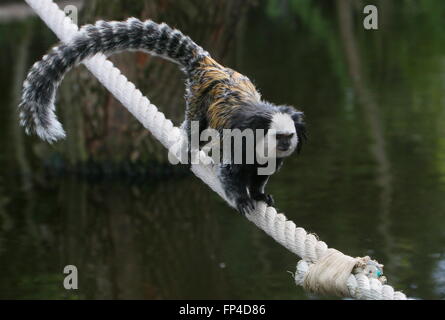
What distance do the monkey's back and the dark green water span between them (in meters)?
1.56

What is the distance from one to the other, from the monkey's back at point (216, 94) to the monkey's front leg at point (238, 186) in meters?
0.15

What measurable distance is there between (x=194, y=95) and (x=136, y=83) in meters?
3.84

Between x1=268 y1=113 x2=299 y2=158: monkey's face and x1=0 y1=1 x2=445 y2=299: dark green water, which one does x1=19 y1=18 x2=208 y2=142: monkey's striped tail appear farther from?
x1=0 y1=1 x2=445 y2=299: dark green water

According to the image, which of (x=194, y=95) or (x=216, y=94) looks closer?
(x=216, y=94)

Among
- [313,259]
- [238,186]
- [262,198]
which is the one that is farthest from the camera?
[262,198]

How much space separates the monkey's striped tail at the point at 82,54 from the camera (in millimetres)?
2984

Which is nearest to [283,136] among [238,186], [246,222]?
[238,186]

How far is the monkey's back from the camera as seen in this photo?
10.6ft

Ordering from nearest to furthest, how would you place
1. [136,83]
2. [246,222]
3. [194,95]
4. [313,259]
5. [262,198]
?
[313,259]
[262,198]
[194,95]
[246,222]
[136,83]

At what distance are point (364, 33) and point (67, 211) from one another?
10717mm

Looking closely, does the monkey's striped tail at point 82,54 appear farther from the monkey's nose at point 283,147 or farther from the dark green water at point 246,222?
the dark green water at point 246,222

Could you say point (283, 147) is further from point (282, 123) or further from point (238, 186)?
point (238, 186)

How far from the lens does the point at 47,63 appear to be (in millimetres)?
3074

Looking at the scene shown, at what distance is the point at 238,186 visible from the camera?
3.18 metres
